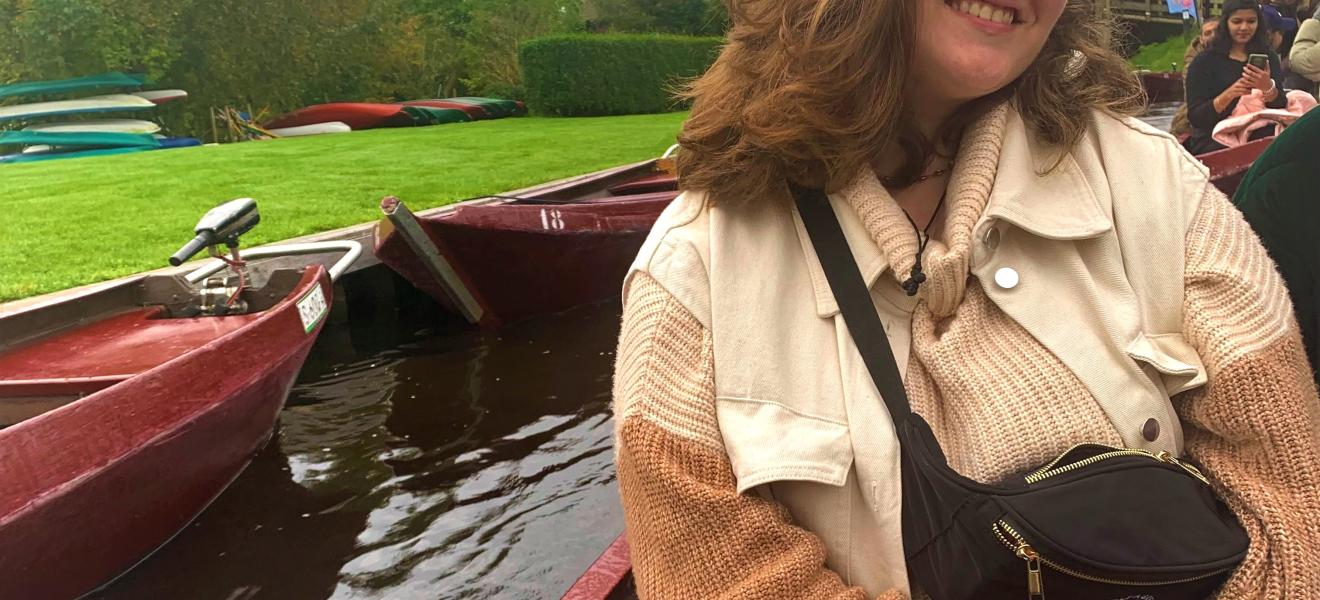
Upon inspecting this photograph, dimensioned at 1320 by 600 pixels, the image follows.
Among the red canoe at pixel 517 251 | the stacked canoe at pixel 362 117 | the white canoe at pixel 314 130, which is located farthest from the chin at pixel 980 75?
the stacked canoe at pixel 362 117

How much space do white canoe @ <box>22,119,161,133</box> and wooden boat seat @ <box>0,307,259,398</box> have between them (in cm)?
1561

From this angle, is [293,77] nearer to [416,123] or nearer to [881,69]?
[416,123]

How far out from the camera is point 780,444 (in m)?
1.14

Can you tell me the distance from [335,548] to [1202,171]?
3.68 m

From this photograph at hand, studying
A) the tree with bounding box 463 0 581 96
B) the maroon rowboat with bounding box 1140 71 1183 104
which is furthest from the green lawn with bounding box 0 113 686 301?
the tree with bounding box 463 0 581 96

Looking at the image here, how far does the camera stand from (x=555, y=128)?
1873 centimetres

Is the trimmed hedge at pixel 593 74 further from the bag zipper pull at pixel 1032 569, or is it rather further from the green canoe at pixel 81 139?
the bag zipper pull at pixel 1032 569

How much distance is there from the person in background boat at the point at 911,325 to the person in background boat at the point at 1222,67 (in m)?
5.28

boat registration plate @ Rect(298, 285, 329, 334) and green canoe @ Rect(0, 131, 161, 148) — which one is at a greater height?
boat registration plate @ Rect(298, 285, 329, 334)

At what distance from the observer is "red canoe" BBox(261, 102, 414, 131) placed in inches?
813

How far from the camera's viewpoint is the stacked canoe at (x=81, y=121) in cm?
1758

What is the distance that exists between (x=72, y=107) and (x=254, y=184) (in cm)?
1031

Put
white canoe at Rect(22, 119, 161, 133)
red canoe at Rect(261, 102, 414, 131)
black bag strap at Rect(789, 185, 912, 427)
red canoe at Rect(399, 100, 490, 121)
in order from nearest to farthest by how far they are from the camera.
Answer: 1. black bag strap at Rect(789, 185, 912, 427)
2. white canoe at Rect(22, 119, 161, 133)
3. red canoe at Rect(261, 102, 414, 131)
4. red canoe at Rect(399, 100, 490, 121)

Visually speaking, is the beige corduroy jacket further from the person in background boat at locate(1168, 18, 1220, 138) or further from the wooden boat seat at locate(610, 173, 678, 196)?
the wooden boat seat at locate(610, 173, 678, 196)
